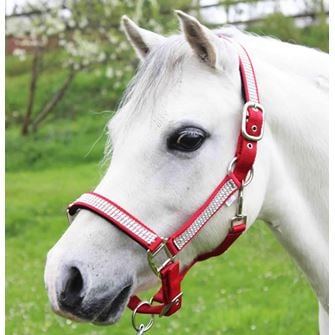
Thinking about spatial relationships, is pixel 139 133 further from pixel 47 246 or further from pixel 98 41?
pixel 98 41

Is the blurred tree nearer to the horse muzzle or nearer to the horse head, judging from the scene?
the horse head

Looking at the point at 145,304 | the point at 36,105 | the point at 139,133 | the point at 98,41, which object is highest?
the point at 139,133

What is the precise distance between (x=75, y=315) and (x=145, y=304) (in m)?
0.27

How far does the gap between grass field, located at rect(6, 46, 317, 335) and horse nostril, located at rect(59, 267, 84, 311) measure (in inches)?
19.2

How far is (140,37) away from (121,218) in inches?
28.0

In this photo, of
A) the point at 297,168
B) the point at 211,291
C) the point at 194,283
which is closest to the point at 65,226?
the point at 194,283

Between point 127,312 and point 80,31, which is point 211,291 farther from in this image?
point 80,31

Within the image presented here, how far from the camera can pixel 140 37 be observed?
7.36 ft

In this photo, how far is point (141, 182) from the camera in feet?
6.19

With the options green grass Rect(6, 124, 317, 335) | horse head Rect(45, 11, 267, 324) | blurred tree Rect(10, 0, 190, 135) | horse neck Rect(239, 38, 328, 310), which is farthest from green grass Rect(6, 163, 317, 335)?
blurred tree Rect(10, 0, 190, 135)

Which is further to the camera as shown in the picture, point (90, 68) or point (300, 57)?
point (90, 68)

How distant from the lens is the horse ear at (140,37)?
221cm
